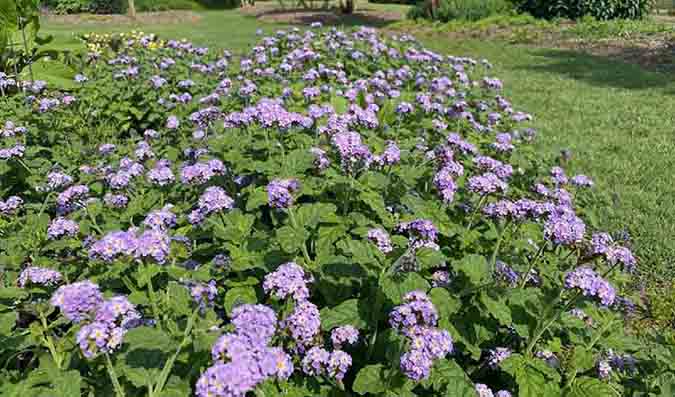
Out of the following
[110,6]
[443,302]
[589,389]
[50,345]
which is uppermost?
[110,6]

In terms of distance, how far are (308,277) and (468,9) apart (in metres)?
16.5

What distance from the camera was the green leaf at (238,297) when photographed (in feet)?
7.13

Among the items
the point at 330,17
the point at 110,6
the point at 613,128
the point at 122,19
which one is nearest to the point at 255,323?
the point at 613,128

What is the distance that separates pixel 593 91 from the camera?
27.7 feet

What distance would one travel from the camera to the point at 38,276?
2328mm

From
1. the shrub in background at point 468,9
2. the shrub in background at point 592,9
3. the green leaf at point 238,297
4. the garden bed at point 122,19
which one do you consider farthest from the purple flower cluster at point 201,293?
the garden bed at point 122,19

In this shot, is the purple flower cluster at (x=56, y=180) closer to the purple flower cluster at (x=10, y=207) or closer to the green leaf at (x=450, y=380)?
the purple flower cluster at (x=10, y=207)

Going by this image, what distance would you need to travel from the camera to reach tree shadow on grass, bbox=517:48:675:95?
8828 mm

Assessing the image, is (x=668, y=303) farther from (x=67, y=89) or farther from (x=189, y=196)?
(x=67, y=89)

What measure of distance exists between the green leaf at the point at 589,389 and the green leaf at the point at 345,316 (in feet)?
3.05

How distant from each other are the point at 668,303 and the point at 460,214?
62.9 inches

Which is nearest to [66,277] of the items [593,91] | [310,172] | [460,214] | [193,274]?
[193,274]

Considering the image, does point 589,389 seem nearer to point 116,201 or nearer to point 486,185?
point 486,185

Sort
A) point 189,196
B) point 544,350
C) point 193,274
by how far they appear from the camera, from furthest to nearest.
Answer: point 189,196 → point 544,350 → point 193,274
